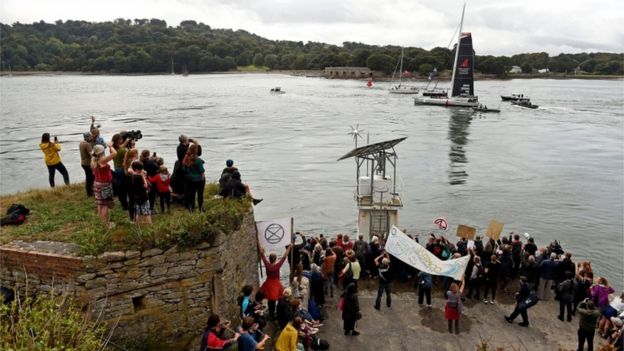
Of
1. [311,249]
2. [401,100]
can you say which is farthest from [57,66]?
[311,249]

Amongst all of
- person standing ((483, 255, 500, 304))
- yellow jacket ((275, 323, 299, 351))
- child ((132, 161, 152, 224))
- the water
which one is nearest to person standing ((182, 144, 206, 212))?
child ((132, 161, 152, 224))

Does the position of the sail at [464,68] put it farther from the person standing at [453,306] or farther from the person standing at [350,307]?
the person standing at [350,307]

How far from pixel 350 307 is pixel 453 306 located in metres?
2.55

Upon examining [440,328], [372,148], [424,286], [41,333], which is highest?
[372,148]

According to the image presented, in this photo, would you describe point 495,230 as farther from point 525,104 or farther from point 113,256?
point 525,104

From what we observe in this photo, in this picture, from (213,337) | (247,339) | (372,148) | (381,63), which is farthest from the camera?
(381,63)

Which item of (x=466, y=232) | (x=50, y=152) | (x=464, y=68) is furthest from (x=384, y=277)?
(x=464, y=68)

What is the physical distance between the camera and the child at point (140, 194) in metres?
10.0

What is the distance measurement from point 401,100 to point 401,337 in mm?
94898

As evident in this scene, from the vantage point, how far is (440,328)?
1239cm

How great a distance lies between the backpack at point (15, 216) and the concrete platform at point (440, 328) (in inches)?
284

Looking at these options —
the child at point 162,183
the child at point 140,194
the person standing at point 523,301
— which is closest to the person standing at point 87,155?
the child at point 162,183

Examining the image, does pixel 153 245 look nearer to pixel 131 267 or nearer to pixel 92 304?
pixel 131 267

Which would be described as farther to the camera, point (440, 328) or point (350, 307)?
point (440, 328)
